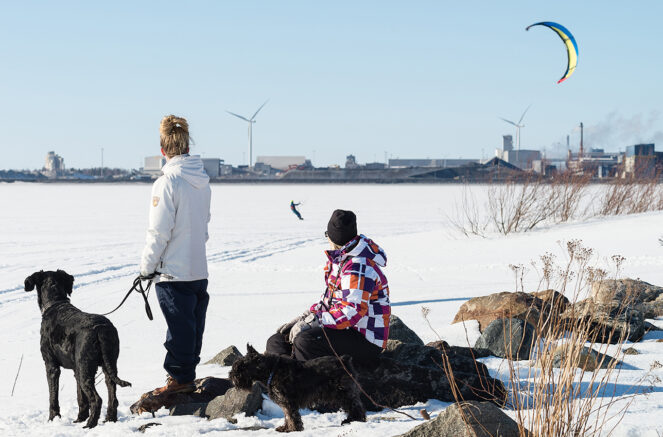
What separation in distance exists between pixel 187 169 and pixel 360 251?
1.22 meters

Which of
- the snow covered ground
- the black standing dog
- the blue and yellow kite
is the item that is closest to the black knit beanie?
the black standing dog

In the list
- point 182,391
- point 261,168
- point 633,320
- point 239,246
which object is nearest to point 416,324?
point 633,320

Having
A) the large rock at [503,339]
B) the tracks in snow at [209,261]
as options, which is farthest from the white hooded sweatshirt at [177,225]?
the tracks in snow at [209,261]

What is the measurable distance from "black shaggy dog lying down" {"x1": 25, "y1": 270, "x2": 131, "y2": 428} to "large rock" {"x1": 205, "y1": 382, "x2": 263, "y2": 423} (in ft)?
1.72

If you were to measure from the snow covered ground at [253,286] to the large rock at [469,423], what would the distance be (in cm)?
28

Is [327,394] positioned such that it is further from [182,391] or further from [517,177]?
[517,177]

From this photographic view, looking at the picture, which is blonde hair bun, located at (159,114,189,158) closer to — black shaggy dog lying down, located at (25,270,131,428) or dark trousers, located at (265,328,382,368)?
Answer: black shaggy dog lying down, located at (25,270,131,428)

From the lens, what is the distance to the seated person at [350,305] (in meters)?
4.21

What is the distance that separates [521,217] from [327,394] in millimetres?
17559

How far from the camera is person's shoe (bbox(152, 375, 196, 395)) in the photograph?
15.3 ft

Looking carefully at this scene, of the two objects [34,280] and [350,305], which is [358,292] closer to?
[350,305]

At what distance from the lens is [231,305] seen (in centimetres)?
1051

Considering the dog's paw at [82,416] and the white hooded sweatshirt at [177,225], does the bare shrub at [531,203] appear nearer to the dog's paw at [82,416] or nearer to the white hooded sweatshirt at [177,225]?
the white hooded sweatshirt at [177,225]

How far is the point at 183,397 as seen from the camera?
184 inches
